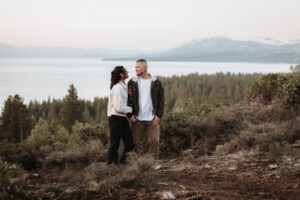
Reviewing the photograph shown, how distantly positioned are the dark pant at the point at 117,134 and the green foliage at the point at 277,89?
5.13m

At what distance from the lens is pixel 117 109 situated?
517 centimetres

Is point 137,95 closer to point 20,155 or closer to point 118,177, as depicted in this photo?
point 118,177

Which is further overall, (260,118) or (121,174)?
(260,118)

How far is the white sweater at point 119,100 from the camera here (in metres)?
5.18

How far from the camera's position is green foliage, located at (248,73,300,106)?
342 inches

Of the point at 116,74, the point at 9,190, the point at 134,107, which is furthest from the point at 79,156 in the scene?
the point at 9,190

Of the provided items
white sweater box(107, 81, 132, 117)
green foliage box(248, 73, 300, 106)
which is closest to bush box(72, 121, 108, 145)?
white sweater box(107, 81, 132, 117)

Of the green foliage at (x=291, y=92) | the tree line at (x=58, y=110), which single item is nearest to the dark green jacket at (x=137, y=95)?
the green foliage at (x=291, y=92)

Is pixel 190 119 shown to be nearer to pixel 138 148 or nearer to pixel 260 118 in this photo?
pixel 260 118

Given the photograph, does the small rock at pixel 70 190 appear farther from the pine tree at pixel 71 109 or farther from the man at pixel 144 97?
the pine tree at pixel 71 109

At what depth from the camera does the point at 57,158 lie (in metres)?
6.47

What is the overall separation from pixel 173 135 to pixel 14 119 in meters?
52.5

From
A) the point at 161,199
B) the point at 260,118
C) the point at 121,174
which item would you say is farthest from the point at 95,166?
the point at 260,118

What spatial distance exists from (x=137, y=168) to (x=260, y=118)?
4962 mm
